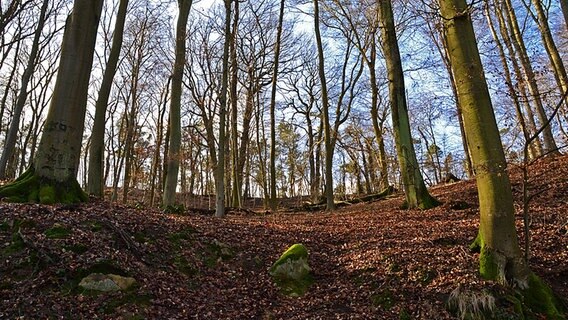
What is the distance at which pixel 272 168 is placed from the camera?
1762cm

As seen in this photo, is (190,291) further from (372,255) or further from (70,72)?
(70,72)

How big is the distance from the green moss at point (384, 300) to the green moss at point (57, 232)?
14.1 ft

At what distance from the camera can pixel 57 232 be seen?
5.00 m

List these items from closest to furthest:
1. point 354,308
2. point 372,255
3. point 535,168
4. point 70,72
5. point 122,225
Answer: point 354,308 < point 122,225 < point 372,255 < point 70,72 < point 535,168

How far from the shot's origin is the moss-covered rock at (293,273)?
5605 millimetres

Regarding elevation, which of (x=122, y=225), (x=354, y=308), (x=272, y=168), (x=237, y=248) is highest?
(x=272, y=168)

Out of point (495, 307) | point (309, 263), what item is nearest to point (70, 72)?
point (309, 263)

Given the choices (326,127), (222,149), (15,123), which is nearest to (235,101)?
(326,127)

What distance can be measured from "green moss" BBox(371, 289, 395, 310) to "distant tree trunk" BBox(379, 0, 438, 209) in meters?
6.10

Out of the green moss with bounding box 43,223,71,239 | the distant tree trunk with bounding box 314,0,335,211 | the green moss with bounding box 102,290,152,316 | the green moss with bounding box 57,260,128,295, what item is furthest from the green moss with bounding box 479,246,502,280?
the distant tree trunk with bounding box 314,0,335,211

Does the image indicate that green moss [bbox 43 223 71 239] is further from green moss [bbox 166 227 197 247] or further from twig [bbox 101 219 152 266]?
green moss [bbox 166 227 197 247]

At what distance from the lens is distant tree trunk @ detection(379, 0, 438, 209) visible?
1086 cm

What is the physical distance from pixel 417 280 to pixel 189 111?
19.0 m

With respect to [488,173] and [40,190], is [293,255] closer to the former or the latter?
[488,173]
